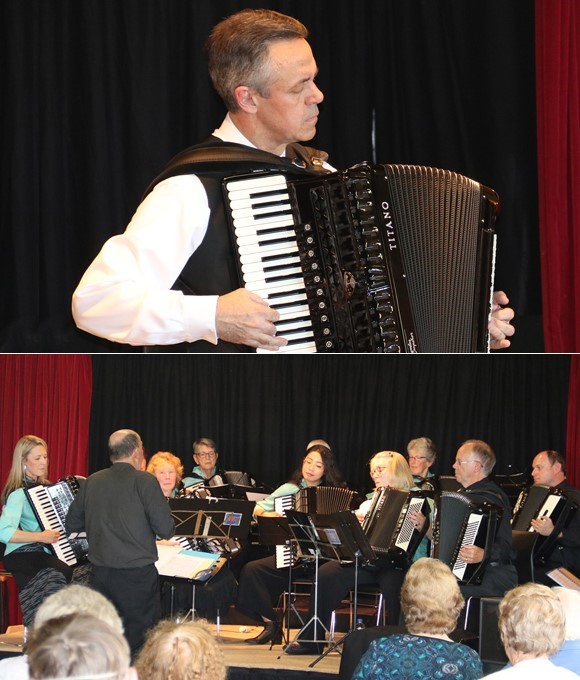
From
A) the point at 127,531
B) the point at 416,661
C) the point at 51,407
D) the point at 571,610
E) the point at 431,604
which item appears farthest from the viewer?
the point at 51,407

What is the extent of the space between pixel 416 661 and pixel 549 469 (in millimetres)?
4122

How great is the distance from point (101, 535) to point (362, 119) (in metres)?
3.17

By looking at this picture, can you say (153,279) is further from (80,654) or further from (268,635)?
(268,635)

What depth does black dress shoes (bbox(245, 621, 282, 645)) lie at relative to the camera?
7871mm

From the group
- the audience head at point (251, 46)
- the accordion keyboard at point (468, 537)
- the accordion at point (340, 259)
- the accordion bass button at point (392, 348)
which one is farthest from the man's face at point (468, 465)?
the audience head at point (251, 46)

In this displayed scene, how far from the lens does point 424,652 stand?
380 cm

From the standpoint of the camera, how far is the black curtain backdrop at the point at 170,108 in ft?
16.9

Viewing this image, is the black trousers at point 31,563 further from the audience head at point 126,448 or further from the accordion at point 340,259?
the accordion at point 340,259

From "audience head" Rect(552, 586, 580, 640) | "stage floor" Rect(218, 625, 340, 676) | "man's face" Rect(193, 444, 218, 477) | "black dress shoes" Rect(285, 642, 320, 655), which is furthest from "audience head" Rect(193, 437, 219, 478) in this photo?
"audience head" Rect(552, 586, 580, 640)

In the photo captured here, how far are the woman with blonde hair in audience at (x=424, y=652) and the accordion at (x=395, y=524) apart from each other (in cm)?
297

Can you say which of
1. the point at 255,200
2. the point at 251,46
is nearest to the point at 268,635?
the point at 255,200

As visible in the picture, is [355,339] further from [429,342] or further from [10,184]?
[10,184]

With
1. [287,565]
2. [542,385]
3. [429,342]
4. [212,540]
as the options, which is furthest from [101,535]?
[542,385]

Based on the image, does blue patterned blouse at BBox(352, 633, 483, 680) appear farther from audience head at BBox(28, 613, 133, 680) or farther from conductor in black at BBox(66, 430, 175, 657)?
conductor in black at BBox(66, 430, 175, 657)
